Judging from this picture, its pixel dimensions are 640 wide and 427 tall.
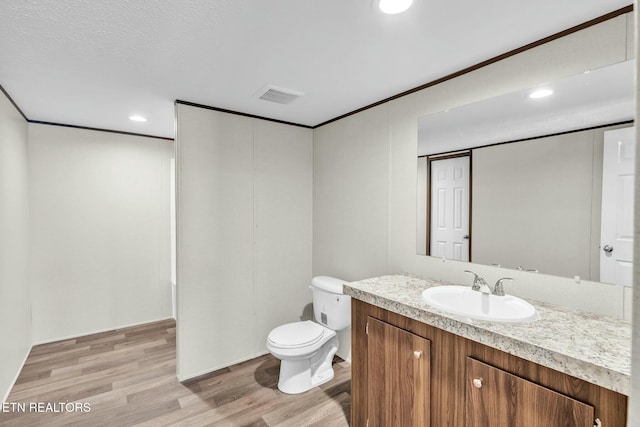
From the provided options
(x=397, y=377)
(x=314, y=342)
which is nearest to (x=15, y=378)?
(x=314, y=342)

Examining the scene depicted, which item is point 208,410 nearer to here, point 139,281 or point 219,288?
point 219,288

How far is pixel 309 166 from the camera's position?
129 inches

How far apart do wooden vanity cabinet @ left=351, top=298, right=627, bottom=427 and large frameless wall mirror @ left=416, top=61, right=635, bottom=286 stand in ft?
2.19

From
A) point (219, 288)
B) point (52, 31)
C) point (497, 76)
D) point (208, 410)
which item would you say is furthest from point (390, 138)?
point (208, 410)

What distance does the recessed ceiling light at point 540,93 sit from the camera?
161cm

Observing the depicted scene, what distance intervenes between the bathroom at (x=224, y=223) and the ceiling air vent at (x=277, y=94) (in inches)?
19.8

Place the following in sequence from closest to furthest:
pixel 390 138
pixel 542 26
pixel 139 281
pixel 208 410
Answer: pixel 542 26 < pixel 208 410 < pixel 390 138 < pixel 139 281

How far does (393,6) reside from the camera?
1359 millimetres

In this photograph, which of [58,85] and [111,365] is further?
[111,365]

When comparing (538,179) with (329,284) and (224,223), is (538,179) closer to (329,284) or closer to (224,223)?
(329,284)

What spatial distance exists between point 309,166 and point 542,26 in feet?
7.19

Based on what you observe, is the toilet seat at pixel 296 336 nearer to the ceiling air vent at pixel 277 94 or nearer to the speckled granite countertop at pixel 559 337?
the speckled granite countertop at pixel 559 337

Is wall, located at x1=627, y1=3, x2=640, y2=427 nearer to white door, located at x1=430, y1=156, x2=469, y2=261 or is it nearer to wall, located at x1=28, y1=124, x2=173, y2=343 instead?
white door, located at x1=430, y1=156, x2=469, y2=261

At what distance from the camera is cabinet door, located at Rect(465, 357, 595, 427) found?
105cm
